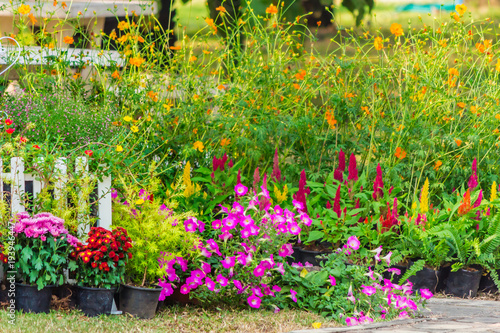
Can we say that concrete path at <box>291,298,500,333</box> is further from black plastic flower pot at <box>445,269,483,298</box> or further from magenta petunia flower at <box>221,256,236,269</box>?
magenta petunia flower at <box>221,256,236,269</box>

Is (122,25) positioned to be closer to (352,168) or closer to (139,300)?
(352,168)

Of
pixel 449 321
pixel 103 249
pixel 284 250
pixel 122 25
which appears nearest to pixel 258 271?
pixel 284 250

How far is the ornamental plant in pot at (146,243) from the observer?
9.36 ft

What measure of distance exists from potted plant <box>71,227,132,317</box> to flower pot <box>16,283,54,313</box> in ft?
0.51

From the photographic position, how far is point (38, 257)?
8.84 ft

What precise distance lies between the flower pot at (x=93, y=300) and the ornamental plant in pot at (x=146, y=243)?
0.11 meters

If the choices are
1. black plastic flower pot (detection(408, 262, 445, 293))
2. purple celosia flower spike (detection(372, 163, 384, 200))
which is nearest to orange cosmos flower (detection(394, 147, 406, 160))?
purple celosia flower spike (detection(372, 163, 384, 200))

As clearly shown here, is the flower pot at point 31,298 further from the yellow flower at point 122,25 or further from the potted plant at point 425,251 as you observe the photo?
the potted plant at point 425,251

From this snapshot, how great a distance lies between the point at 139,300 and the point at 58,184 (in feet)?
2.38

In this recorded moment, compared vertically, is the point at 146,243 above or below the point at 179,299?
above

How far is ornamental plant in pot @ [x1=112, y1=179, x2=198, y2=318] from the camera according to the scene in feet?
9.36

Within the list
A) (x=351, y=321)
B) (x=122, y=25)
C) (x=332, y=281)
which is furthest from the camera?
(x=122, y=25)

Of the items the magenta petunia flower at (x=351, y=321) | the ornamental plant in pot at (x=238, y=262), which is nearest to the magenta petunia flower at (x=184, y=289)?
the ornamental plant in pot at (x=238, y=262)

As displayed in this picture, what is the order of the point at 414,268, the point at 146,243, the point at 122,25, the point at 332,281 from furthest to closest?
1. the point at 122,25
2. the point at 414,268
3. the point at 332,281
4. the point at 146,243
